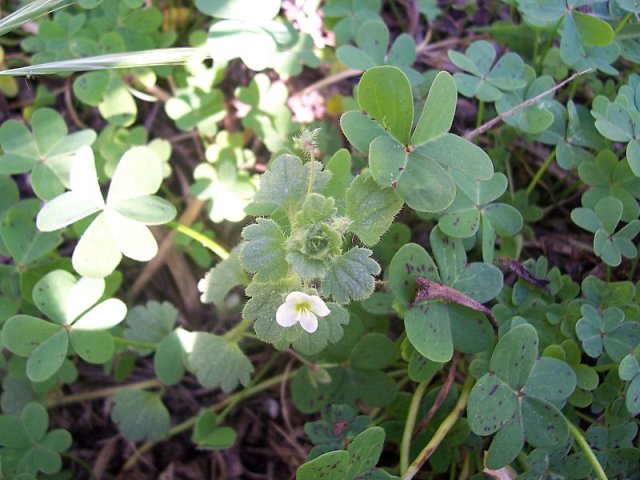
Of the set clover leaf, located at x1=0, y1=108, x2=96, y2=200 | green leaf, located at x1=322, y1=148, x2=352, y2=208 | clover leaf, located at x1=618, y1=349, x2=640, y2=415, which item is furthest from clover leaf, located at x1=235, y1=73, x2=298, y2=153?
clover leaf, located at x1=618, y1=349, x2=640, y2=415

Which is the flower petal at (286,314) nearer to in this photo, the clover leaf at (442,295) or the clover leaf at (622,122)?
the clover leaf at (442,295)

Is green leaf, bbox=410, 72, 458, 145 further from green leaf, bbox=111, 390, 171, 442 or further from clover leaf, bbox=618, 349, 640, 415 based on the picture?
green leaf, bbox=111, 390, 171, 442

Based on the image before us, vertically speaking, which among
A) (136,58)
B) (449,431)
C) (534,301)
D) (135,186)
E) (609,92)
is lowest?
(449,431)

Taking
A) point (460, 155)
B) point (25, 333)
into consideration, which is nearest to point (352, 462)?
point (460, 155)

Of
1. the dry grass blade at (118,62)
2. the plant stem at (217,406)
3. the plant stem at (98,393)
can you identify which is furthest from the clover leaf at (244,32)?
the plant stem at (98,393)

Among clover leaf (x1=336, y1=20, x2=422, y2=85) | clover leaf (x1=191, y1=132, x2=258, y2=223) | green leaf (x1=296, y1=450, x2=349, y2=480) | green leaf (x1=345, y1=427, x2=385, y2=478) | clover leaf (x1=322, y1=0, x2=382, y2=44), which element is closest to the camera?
green leaf (x1=296, y1=450, x2=349, y2=480)

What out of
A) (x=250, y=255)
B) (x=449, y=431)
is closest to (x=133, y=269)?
(x=250, y=255)

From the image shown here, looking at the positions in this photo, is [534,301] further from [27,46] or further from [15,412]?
[27,46]
